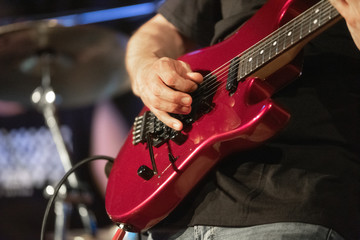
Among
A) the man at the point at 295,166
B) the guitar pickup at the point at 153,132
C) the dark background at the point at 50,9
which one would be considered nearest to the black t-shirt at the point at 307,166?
the man at the point at 295,166

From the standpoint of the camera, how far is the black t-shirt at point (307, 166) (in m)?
0.88

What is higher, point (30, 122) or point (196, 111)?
point (30, 122)

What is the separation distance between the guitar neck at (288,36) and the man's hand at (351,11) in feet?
0.11

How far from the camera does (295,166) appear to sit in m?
0.92

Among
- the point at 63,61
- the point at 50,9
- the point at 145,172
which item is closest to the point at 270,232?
the point at 145,172

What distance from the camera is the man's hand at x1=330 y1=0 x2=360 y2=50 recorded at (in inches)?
29.4

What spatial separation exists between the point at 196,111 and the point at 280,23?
24 cm

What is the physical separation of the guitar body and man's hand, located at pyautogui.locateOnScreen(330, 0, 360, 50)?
0.17 metres

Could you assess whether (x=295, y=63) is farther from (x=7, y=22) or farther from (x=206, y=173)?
(x=7, y=22)

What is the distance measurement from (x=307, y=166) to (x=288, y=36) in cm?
24

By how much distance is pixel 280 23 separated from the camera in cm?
96

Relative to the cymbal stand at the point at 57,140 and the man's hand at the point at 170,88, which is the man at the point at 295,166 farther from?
the cymbal stand at the point at 57,140

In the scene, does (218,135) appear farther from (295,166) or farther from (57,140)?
(57,140)

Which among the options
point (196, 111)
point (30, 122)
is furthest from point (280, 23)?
point (30, 122)
